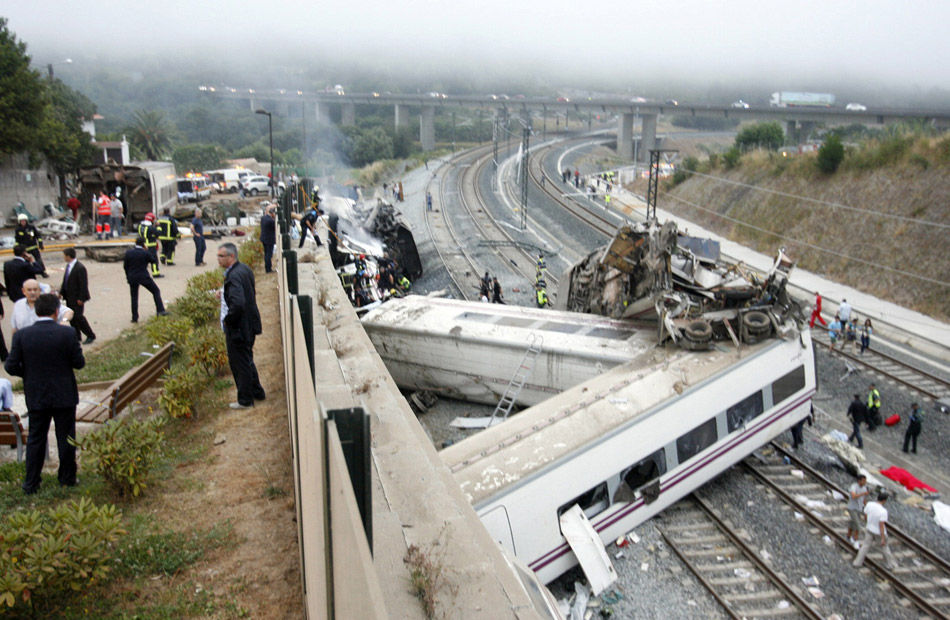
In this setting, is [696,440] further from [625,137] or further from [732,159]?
[625,137]

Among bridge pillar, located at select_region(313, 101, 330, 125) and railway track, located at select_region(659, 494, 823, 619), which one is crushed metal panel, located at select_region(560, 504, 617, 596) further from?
bridge pillar, located at select_region(313, 101, 330, 125)

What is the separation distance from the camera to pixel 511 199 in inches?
1912

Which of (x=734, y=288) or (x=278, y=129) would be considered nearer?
(x=734, y=288)

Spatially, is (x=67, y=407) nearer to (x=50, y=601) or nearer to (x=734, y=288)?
(x=50, y=601)

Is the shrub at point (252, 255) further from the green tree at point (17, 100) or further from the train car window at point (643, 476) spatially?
the green tree at point (17, 100)

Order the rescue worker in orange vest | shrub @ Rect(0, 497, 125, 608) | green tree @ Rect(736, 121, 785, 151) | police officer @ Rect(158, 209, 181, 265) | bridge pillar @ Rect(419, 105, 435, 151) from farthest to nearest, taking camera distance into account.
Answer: bridge pillar @ Rect(419, 105, 435, 151), green tree @ Rect(736, 121, 785, 151), the rescue worker in orange vest, police officer @ Rect(158, 209, 181, 265), shrub @ Rect(0, 497, 125, 608)

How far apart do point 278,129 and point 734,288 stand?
316 ft

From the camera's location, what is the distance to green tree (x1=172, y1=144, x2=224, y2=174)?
8588 cm

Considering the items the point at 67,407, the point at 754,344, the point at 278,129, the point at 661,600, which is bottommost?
the point at 661,600

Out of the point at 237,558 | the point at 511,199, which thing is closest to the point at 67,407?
the point at 237,558

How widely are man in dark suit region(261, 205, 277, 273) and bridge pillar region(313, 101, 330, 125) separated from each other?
8292 cm

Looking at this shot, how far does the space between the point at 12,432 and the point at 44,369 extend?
218 cm

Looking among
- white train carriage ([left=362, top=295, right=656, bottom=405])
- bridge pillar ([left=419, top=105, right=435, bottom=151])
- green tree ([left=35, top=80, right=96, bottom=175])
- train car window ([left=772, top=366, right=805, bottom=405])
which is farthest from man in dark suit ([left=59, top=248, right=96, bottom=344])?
bridge pillar ([left=419, top=105, right=435, bottom=151])

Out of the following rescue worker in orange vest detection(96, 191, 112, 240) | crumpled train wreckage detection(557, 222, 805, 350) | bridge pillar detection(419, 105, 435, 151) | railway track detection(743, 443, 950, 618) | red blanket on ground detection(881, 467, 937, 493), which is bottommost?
red blanket on ground detection(881, 467, 937, 493)
